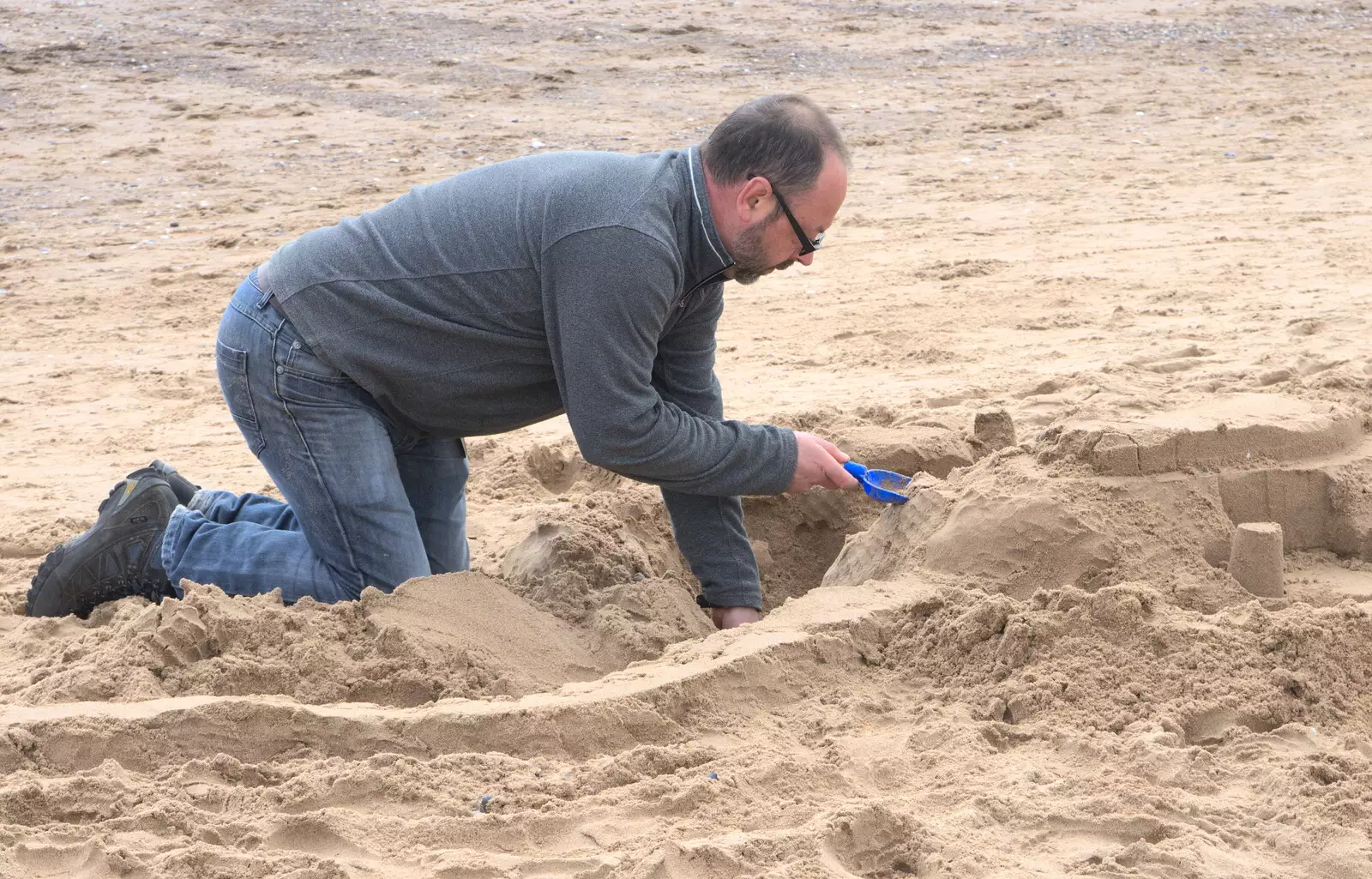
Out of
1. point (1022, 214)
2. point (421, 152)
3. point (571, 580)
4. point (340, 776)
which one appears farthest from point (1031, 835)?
point (421, 152)

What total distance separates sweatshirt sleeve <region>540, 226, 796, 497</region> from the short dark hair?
0.78 ft

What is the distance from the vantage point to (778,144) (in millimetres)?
2723

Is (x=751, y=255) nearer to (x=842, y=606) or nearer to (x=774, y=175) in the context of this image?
(x=774, y=175)

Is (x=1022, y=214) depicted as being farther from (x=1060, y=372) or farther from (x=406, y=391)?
(x=406, y=391)

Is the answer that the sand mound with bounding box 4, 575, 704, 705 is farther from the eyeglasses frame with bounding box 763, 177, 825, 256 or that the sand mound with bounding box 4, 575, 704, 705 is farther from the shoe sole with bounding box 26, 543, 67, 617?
the eyeglasses frame with bounding box 763, 177, 825, 256

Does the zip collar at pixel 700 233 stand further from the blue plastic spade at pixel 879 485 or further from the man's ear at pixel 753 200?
the blue plastic spade at pixel 879 485

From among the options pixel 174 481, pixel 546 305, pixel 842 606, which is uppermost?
pixel 546 305

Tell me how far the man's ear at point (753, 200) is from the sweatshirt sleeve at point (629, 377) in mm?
174

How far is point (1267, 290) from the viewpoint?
545cm

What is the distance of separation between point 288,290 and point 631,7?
31.0 feet

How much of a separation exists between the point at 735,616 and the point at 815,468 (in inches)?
19.4

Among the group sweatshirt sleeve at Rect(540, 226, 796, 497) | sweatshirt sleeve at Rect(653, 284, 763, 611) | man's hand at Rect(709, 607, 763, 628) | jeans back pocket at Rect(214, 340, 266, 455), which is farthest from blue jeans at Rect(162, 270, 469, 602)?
man's hand at Rect(709, 607, 763, 628)

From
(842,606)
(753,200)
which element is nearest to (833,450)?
(842,606)

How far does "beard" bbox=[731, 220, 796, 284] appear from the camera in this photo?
281cm
